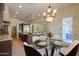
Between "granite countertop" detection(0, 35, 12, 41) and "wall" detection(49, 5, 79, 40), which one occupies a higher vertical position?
"wall" detection(49, 5, 79, 40)

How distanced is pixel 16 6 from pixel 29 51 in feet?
2.22

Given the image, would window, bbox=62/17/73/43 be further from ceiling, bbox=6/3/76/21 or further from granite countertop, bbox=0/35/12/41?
granite countertop, bbox=0/35/12/41

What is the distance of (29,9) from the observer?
6.70 ft

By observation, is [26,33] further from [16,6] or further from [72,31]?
[72,31]

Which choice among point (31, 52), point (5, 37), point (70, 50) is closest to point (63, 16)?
point (70, 50)

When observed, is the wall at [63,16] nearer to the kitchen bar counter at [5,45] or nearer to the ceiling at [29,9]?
the ceiling at [29,9]

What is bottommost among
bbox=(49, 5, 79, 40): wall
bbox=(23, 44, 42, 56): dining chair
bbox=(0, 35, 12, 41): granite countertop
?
bbox=(23, 44, 42, 56): dining chair

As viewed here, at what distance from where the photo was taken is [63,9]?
2.06m

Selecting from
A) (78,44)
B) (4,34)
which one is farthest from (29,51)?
(78,44)

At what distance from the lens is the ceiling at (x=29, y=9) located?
6.57 ft

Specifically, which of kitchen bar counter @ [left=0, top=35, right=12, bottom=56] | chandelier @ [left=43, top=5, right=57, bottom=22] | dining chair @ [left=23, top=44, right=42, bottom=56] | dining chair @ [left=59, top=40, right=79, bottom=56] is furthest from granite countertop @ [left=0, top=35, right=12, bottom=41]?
dining chair @ [left=59, top=40, right=79, bottom=56]

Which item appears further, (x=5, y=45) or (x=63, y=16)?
(x=63, y=16)

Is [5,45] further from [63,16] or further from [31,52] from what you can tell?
[63,16]

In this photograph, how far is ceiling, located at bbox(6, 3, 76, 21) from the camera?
2.00m
